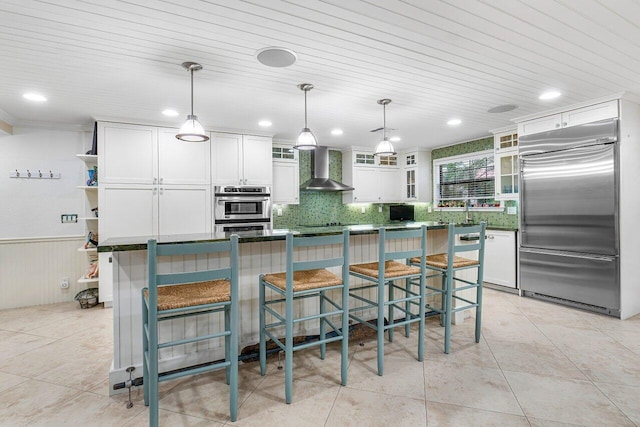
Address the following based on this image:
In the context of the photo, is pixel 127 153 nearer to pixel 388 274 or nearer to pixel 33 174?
pixel 33 174

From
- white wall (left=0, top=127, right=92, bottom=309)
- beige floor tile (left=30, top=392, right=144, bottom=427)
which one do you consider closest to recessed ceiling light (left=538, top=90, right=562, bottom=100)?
beige floor tile (left=30, top=392, right=144, bottom=427)

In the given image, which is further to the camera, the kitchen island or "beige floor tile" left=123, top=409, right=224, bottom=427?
the kitchen island

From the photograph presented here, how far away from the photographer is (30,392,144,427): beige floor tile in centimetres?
185

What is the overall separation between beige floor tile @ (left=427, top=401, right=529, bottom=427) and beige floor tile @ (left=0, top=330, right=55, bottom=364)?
3327 mm

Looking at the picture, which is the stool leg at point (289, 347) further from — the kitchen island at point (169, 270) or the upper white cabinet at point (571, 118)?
the upper white cabinet at point (571, 118)

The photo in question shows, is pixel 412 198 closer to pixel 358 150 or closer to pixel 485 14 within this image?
pixel 358 150

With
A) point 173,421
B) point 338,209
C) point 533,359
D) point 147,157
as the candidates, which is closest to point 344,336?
point 173,421

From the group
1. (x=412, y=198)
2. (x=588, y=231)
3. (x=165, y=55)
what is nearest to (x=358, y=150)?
(x=412, y=198)

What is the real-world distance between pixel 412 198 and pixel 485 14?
4.50m

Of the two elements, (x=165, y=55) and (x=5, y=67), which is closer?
(x=165, y=55)

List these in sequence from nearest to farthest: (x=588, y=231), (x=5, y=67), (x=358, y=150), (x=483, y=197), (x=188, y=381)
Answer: (x=188, y=381) → (x=5, y=67) → (x=588, y=231) → (x=483, y=197) → (x=358, y=150)

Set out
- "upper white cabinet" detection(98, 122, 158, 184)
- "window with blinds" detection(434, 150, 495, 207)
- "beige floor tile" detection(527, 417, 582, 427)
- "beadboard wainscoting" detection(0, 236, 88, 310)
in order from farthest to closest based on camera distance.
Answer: "window with blinds" detection(434, 150, 495, 207)
"beadboard wainscoting" detection(0, 236, 88, 310)
"upper white cabinet" detection(98, 122, 158, 184)
"beige floor tile" detection(527, 417, 582, 427)

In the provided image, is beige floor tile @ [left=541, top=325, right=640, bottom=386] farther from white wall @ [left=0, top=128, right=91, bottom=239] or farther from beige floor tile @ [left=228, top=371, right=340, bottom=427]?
white wall @ [left=0, top=128, right=91, bottom=239]

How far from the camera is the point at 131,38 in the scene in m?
2.14
